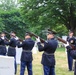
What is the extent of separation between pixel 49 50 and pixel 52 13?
29.1m

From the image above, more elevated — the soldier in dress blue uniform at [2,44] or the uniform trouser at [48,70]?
the soldier in dress blue uniform at [2,44]

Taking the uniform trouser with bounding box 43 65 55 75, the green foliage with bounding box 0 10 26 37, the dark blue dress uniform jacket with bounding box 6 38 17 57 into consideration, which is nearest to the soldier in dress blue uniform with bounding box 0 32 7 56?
the dark blue dress uniform jacket with bounding box 6 38 17 57

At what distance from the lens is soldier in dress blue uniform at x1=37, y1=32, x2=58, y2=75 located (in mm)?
8305

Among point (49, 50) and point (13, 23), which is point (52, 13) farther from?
point (49, 50)

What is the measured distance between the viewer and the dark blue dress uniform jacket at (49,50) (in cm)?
828

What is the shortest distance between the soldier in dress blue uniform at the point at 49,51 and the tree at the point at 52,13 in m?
27.3

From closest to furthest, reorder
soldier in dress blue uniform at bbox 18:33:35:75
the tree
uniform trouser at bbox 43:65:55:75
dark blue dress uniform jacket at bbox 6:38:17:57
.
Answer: uniform trouser at bbox 43:65:55:75, soldier in dress blue uniform at bbox 18:33:35:75, dark blue dress uniform jacket at bbox 6:38:17:57, the tree

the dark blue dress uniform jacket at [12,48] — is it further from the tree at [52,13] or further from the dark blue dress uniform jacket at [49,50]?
the tree at [52,13]

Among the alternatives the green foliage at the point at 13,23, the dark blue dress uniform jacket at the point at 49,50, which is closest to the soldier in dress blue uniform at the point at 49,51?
the dark blue dress uniform jacket at the point at 49,50

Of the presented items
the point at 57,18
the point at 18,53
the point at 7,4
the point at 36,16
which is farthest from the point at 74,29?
the point at 7,4

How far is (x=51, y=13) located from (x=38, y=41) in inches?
1141

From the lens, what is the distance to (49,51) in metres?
8.49

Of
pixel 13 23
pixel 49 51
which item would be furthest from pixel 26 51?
pixel 13 23

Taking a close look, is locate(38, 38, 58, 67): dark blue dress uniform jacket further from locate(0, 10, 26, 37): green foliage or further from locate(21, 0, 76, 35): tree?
locate(0, 10, 26, 37): green foliage
